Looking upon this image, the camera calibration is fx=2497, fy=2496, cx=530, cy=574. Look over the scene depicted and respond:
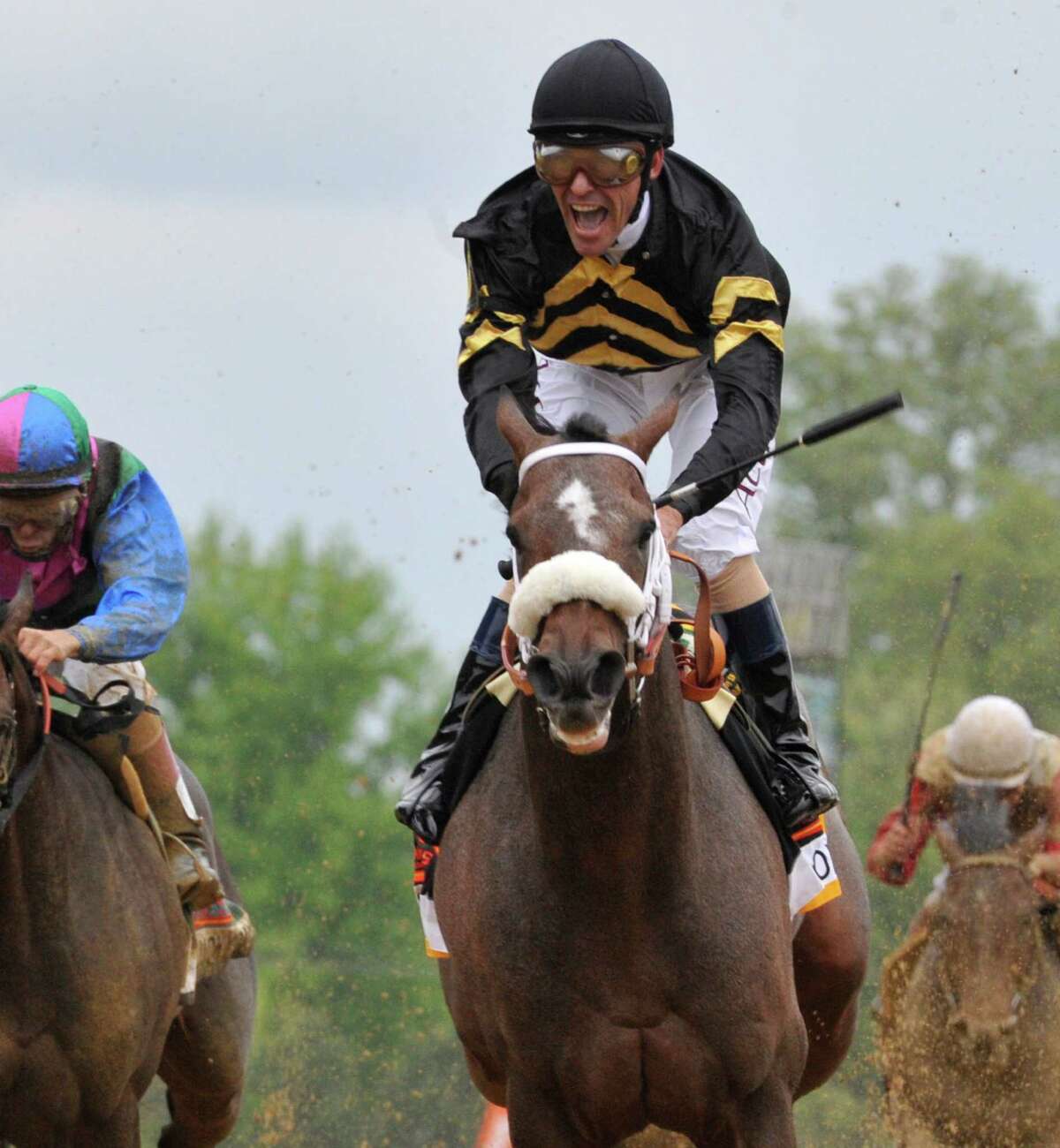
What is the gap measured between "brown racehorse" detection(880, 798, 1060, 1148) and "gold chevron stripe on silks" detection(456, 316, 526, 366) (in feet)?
18.3

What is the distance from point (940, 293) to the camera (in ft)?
145

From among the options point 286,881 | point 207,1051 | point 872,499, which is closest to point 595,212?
point 207,1051

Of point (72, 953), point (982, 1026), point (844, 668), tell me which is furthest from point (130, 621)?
point (844, 668)

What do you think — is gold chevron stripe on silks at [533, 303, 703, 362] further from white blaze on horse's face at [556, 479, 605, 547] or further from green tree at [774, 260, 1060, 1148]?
green tree at [774, 260, 1060, 1148]

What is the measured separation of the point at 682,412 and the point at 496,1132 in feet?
10.9

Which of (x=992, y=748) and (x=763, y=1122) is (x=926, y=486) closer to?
(x=992, y=748)

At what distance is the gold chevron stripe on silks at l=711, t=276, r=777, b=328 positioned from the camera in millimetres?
7516

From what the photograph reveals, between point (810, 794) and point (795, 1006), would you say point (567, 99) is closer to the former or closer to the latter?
point (810, 794)

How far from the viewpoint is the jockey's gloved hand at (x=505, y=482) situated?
6.62 m

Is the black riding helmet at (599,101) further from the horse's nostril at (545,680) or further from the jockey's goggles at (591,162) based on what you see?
the horse's nostril at (545,680)

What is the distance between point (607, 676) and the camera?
5906 millimetres

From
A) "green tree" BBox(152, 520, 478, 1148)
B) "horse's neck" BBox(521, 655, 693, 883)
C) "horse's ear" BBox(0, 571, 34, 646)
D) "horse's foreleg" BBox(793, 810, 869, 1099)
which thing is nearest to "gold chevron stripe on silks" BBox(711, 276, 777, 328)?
"horse's neck" BBox(521, 655, 693, 883)

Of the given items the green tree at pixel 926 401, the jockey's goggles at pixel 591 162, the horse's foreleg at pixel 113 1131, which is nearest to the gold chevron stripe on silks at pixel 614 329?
the jockey's goggles at pixel 591 162

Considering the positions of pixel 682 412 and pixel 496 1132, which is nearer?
pixel 682 412
